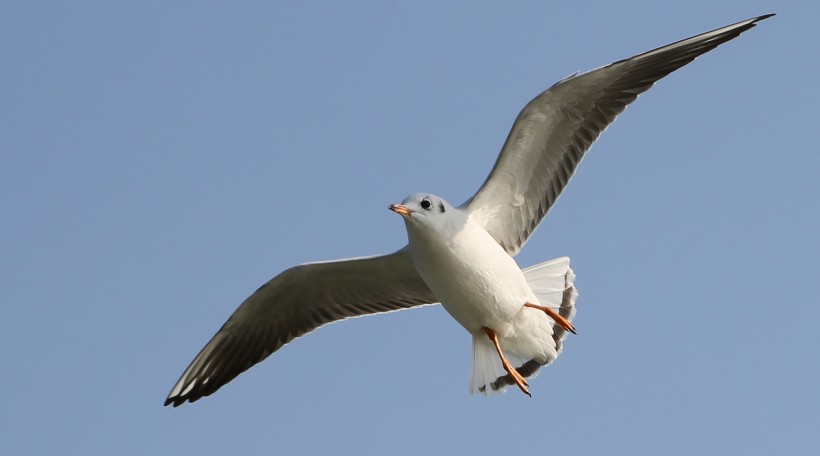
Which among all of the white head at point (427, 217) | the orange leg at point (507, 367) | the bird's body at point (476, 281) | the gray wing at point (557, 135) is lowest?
the orange leg at point (507, 367)

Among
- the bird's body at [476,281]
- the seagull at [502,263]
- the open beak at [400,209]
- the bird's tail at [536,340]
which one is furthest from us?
the bird's tail at [536,340]

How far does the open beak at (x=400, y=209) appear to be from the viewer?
30.0ft

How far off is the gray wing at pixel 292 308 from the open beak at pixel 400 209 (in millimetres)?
1281

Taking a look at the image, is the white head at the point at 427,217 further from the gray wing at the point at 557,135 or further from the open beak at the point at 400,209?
the gray wing at the point at 557,135

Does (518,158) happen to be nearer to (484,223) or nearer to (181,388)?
(484,223)

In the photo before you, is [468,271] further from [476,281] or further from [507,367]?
[507,367]

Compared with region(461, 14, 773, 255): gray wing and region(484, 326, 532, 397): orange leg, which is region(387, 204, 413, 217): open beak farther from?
region(484, 326, 532, 397): orange leg

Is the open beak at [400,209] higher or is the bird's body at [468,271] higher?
the open beak at [400,209]

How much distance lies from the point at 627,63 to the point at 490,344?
105 inches

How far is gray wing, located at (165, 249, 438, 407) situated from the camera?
10648 mm

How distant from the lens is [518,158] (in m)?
10.1

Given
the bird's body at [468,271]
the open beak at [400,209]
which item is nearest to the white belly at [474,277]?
the bird's body at [468,271]

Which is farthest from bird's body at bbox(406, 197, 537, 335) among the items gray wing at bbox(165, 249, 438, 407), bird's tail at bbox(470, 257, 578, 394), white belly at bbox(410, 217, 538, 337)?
gray wing at bbox(165, 249, 438, 407)

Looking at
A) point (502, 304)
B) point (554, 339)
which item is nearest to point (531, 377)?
point (554, 339)
